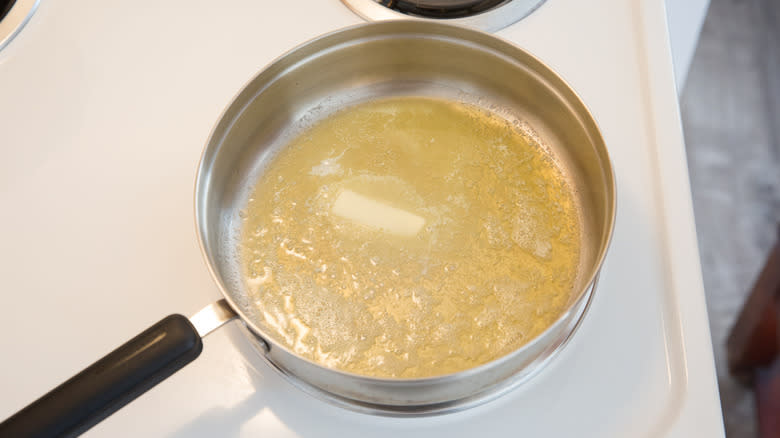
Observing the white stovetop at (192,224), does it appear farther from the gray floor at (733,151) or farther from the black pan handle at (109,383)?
the gray floor at (733,151)

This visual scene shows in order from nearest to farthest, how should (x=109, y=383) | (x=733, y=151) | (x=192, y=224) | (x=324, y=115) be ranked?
(x=109, y=383) → (x=192, y=224) → (x=324, y=115) → (x=733, y=151)

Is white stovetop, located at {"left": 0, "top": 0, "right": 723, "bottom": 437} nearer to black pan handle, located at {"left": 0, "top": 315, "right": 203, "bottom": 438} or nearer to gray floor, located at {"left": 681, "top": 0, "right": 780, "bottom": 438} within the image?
black pan handle, located at {"left": 0, "top": 315, "right": 203, "bottom": 438}

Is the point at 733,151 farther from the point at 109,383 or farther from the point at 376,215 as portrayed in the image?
the point at 109,383

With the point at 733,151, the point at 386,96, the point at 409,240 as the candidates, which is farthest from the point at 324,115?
the point at 733,151

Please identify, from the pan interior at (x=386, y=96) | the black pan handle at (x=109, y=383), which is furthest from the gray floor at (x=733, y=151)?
the black pan handle at (x=109, y=383)

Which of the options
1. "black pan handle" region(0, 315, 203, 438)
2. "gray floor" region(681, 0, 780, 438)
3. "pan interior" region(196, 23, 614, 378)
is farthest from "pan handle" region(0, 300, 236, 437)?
"gray floor" region(681, 0, 780, 438)

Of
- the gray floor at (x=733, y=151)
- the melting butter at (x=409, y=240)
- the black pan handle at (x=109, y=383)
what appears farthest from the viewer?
the gray floor at (x=733, y=151)
